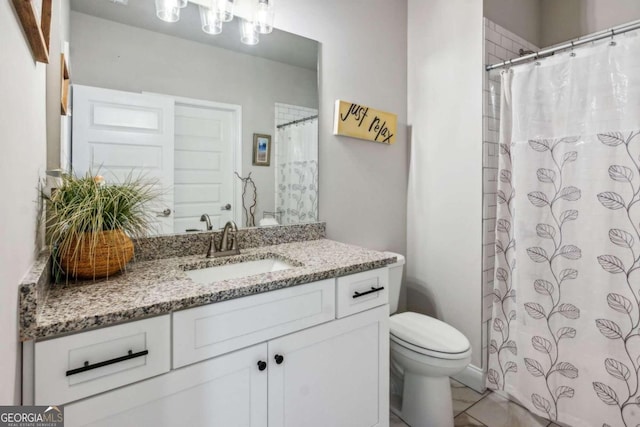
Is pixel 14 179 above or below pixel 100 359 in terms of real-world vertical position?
above

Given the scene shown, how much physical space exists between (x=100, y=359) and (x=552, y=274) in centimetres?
187

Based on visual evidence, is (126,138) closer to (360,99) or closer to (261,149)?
(261,149)

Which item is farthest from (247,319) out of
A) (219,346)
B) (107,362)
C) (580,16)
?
(580,16)

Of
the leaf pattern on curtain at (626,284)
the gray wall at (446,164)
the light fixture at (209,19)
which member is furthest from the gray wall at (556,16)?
the light fixture at (209,19)

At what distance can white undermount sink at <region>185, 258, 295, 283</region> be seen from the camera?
1.31m

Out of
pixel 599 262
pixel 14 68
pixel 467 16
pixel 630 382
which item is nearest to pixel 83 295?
pixel 14 68

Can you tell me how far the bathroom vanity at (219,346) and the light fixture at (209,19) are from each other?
1.04m

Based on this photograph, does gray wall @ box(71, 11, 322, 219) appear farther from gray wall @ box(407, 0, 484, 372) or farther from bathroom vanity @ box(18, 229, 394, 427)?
gray wall @ box(407, 0, 484, 372)

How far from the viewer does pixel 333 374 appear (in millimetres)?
1227

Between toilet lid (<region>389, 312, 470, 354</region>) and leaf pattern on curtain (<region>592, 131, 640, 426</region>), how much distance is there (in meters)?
0.61

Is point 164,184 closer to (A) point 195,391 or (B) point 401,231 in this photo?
(A) point 195,391

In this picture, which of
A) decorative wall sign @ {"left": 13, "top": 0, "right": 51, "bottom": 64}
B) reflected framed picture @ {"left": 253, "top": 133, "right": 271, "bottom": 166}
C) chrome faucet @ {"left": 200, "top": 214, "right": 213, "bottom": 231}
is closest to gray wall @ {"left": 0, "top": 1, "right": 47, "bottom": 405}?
decorative wall sign @ {"left": 13, "top": 0, "right": 51, "bottom": 64}

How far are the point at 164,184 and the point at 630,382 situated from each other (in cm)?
217

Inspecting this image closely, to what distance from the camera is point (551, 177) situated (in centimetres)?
160
